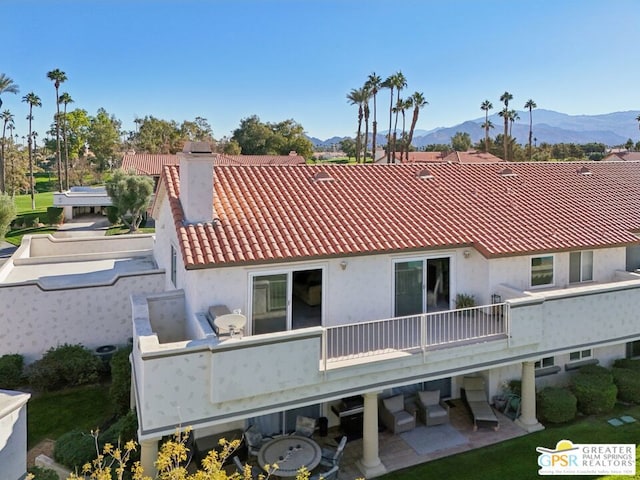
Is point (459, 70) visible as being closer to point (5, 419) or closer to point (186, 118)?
point (5, 419)

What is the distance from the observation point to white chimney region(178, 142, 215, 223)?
46.2ft

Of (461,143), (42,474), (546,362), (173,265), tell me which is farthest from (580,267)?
(461,143)

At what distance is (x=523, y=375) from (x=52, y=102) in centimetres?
9341

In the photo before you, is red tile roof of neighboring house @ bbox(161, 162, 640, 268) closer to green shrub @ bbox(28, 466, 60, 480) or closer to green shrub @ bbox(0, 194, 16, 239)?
green shrub @ bbox(28, 466, 60, 480)

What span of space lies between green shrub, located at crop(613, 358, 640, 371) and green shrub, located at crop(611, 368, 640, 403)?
58 cm

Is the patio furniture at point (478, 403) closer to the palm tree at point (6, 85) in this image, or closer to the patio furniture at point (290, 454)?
the patio furniture at point (290, 454)

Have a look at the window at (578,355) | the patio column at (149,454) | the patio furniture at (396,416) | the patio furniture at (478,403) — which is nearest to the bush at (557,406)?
the patio furniture at (478,403)

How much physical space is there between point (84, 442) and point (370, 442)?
8218mm

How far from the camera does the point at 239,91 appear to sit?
304 feet

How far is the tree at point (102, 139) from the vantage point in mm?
112875

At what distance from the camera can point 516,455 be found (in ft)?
46.7

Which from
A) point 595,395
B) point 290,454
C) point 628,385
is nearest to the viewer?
point 290,454

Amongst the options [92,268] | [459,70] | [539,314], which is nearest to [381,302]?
[539,314]

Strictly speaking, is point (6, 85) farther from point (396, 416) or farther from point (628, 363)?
point (628, 363)
